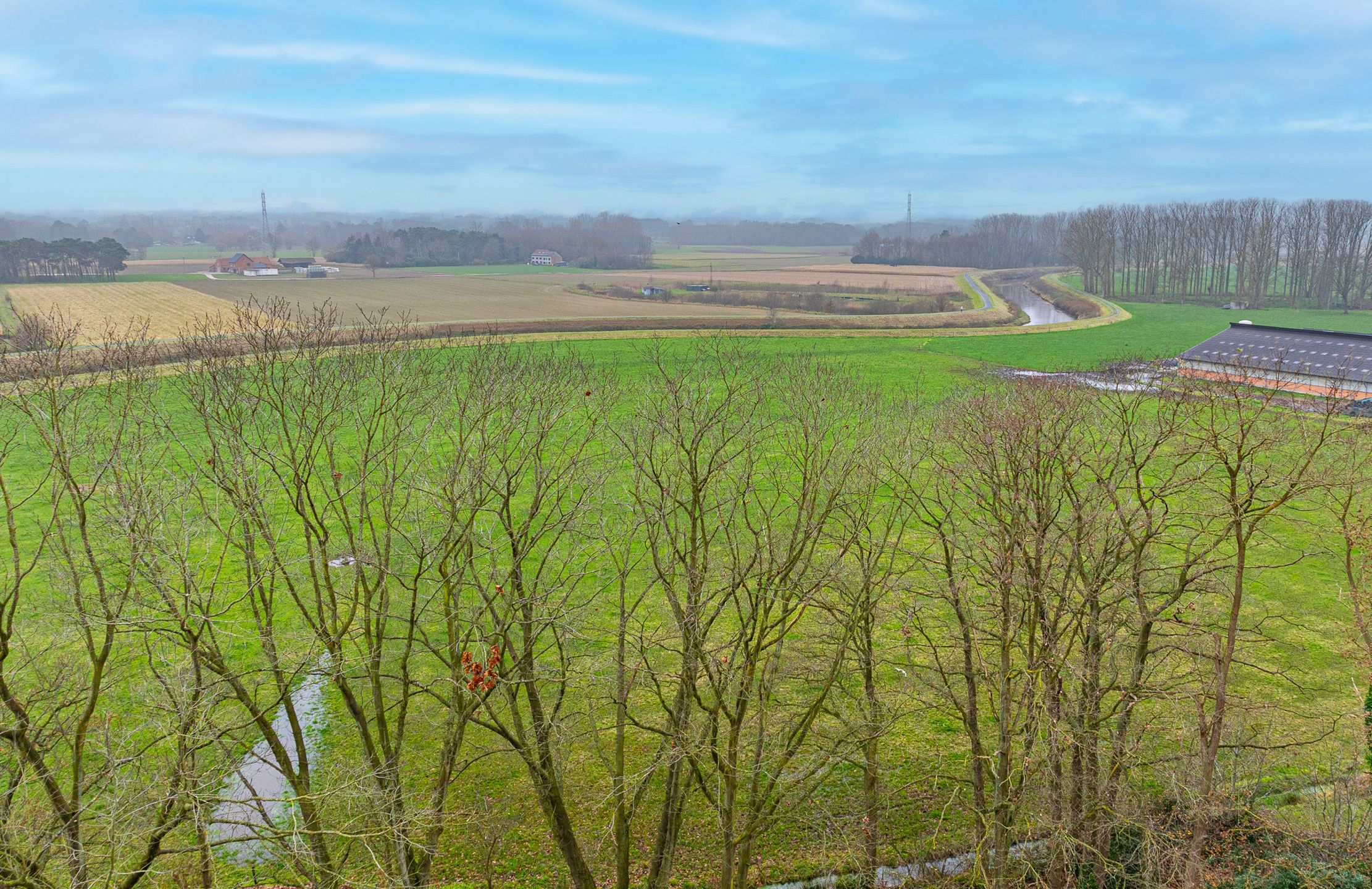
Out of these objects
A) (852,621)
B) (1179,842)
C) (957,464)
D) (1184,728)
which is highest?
(957,464)

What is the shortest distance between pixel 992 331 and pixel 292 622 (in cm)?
7228

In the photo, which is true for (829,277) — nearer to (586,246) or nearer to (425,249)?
(586,246)

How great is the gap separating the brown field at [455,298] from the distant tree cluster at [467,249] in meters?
20.4

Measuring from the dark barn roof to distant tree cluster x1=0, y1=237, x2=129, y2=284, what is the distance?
114975 mm

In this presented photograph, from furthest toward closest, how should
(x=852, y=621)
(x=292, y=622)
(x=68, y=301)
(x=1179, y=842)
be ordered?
(x=68, y=301) → (x=292, y=622) → (x=852, y=621) → (x=1179, y=842)

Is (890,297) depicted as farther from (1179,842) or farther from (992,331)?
(1179,842)

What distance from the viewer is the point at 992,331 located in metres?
81.6

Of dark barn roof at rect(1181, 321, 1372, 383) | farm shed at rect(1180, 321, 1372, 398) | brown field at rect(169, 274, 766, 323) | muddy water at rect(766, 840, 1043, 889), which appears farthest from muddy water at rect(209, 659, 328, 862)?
brown field at rect(169, 274, 766, 323)

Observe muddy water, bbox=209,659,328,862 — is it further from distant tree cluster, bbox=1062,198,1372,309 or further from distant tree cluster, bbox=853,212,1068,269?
distant tree cluster, bbox=853,212,1068,269

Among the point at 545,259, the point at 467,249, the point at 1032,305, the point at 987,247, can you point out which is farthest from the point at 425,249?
the point at 987,247

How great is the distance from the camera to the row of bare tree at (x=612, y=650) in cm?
1216

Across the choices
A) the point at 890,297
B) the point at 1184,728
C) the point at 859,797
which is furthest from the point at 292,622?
the point at 890,297

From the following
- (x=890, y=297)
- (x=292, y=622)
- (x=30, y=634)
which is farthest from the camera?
(x=890, y=297)

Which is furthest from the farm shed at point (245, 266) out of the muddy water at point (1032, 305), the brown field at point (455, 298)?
the muddy water at point (1032, 305)
